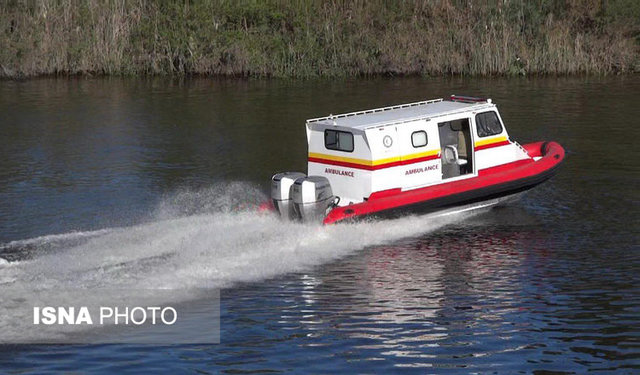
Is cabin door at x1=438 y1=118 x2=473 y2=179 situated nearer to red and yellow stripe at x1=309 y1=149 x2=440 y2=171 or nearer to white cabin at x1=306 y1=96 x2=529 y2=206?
white cabin at x1=306 y1=96 x2=529 y2=206

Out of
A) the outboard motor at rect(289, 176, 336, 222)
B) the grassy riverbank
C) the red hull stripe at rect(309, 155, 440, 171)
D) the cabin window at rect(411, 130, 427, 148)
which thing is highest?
the grassy riverbank

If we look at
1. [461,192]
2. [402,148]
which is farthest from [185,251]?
[461,192]

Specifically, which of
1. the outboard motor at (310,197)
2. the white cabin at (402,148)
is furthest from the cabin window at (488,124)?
the outboard motor at (310,197)

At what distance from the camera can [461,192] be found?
2114 centimetres

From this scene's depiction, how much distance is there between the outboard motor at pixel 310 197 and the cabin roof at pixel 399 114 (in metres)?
1.42

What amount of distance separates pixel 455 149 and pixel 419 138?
1189 mm

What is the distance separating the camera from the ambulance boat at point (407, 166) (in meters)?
19.9

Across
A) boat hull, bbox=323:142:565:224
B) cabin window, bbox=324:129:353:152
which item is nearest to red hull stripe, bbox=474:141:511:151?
boat hull, bbox=323:142:565:224

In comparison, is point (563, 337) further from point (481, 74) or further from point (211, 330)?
point (481, 74)

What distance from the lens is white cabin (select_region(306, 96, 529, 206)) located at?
67.2 ft

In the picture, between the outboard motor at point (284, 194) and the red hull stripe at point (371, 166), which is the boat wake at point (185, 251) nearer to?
the outboard motor at point (284, 194)

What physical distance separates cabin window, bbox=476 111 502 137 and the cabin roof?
0.18 m

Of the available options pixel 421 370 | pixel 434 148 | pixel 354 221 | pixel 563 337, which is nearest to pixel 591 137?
pixel 434 148

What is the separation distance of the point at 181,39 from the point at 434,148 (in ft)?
70.8
